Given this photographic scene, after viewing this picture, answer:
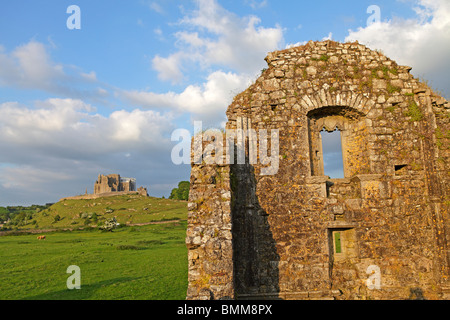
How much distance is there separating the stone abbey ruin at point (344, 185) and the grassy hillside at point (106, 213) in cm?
3800

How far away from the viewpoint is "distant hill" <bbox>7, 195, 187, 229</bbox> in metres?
46.5

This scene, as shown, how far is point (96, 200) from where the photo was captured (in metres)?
A: 70.4

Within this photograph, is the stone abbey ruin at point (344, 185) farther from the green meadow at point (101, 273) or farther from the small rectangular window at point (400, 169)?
the green meadow at point (101, 273)

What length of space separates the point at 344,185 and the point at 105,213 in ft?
177

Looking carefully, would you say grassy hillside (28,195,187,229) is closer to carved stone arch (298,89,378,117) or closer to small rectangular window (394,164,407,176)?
carved stone arch (298,89,378,117)

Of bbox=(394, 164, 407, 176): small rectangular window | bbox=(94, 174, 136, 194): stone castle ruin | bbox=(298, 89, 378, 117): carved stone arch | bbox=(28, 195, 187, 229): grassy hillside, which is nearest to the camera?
bbox=(394, 164, 407, 176): small rectangular window

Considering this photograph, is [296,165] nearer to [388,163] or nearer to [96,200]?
[388,163]

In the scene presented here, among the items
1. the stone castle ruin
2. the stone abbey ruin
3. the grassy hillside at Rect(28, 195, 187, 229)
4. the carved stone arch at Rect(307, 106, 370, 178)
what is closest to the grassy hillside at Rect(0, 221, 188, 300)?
the stone abbey ruin

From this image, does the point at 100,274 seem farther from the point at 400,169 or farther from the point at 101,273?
the point at 400,169

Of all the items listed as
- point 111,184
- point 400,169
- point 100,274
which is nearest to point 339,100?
point 400,169

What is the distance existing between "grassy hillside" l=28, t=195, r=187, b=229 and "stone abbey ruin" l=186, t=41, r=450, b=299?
38.0 metres

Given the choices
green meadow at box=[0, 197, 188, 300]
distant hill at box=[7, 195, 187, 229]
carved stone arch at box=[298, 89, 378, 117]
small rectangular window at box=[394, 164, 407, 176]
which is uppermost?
carved stone arch at box=[298, 89, 378, 117]
